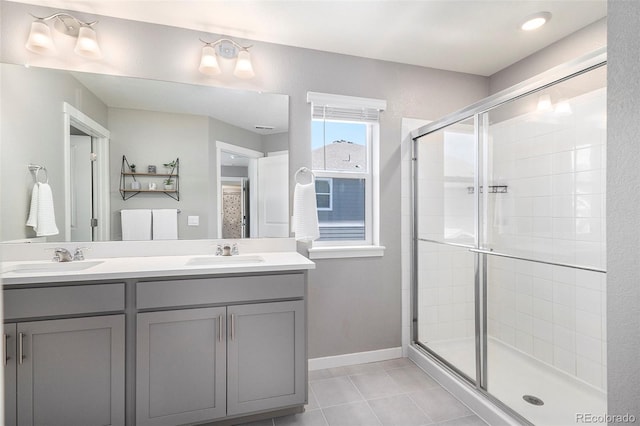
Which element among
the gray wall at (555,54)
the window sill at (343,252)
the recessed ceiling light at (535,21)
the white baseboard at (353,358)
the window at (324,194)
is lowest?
the white baseboard at (353,358)

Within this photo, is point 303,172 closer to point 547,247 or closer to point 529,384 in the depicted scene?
point 547,247

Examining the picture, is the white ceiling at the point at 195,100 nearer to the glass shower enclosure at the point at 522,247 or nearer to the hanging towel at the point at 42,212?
the hanging towel at the point at 42,212

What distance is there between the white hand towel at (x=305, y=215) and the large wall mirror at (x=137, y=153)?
0.16 meters

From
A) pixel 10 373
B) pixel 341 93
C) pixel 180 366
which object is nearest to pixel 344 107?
pixel 341 93

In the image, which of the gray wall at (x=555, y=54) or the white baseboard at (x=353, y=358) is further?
the white baseboard at (x=353, y=358)

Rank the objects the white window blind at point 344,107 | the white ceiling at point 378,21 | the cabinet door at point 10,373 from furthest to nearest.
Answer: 1. the white window blind at point 344,107
2. the white ceiling at point 378,21
3. the cabinet door at point 10,373

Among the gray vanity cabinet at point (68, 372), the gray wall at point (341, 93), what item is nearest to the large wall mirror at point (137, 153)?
the gray wall at point (341, 93)

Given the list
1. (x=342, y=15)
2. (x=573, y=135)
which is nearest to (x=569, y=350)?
(x=573, y=135)

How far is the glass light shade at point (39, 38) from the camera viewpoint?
193 cm

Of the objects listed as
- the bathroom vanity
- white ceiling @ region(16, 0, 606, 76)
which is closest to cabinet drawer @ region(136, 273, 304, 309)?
the bathroom vanity

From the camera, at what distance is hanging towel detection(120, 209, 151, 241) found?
2.18m

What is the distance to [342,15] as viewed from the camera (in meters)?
2.11

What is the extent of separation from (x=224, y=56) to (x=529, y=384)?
304cm

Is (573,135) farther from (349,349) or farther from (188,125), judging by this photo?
(188,125)
